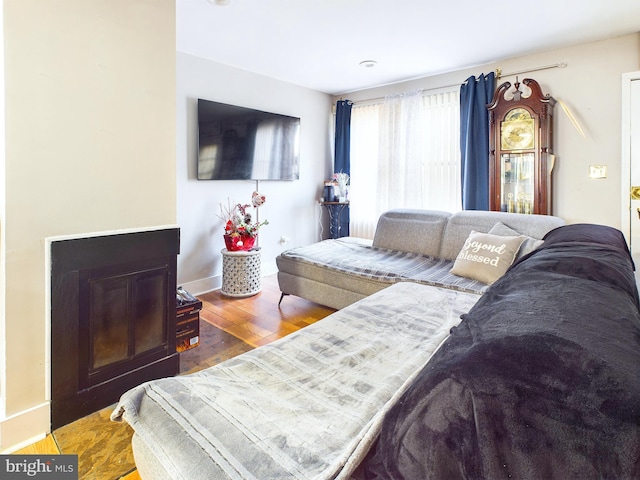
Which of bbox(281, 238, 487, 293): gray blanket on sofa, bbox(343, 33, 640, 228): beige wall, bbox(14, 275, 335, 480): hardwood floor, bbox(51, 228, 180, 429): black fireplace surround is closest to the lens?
bbox(14, 275, 335, 480): hardwood floor

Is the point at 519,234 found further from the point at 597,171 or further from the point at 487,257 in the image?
the point at 597,171

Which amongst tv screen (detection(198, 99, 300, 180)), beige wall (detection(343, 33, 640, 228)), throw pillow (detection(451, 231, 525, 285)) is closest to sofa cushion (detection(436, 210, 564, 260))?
throw pillow (detection(451, 231, 525, 285))

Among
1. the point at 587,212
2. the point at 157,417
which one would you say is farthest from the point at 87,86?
the point at 587,212

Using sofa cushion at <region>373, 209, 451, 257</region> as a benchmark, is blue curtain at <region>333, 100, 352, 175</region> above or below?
above

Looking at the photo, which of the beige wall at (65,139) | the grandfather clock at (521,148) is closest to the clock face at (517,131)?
the grandfather clock at (521,148)

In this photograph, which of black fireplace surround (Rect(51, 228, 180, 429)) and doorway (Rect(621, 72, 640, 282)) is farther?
doorway (Rect(621, 72, 640, 282))

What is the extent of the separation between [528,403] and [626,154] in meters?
3.37

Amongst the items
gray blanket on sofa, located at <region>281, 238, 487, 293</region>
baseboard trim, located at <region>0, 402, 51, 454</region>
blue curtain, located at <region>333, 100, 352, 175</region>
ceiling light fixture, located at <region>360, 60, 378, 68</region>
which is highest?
ceiling light fixture, located at <region>360, 60, 378, 68</region>

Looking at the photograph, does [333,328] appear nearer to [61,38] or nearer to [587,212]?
[61,38]

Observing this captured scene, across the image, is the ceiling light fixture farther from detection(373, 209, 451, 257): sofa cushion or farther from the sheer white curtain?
detection(373, 209, 451, 257): sofa cushion

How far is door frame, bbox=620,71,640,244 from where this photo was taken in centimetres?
290

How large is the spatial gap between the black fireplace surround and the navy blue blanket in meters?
1.61

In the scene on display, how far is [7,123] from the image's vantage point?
1.49 m

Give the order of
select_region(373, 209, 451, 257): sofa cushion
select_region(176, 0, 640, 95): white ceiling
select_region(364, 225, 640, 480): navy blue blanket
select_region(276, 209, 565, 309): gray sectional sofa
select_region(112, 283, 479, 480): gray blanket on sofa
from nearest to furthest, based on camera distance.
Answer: select_region(364, 225, 640, 480): navy blue blanket
select_region(112, 283, 479, 480): gray blanket on sofa
select_region(176, 0, 640, 95): white ceiling
select_region(276, 209, 565, 309): gray sectional sofa
select_region(373, 209, 451, 257): sofa cushion
